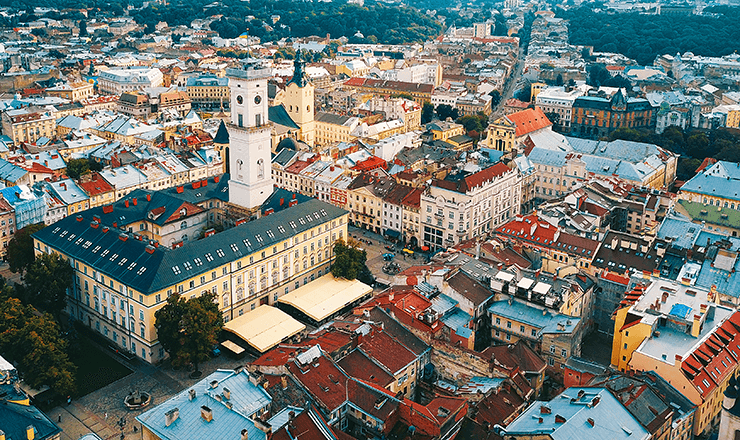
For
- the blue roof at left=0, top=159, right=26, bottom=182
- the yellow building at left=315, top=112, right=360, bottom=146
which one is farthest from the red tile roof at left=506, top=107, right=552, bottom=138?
the blue roof at left=0, top=159, right=26, bottom=182

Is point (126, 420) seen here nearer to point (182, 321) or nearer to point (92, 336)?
point (182, 321)

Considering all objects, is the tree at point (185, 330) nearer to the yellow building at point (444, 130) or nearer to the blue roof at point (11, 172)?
the blue roof at point (11, 172)

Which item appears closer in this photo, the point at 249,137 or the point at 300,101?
the point at 249,137

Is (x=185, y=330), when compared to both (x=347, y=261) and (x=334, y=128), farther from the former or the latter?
(x=334, y=128)

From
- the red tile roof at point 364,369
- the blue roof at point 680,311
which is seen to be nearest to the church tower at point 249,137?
the red tile roof at point 364,369

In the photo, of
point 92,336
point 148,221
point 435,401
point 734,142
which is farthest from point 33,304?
point 734,142

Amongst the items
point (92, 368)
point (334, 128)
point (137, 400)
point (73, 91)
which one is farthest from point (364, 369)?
point (73, 91)
